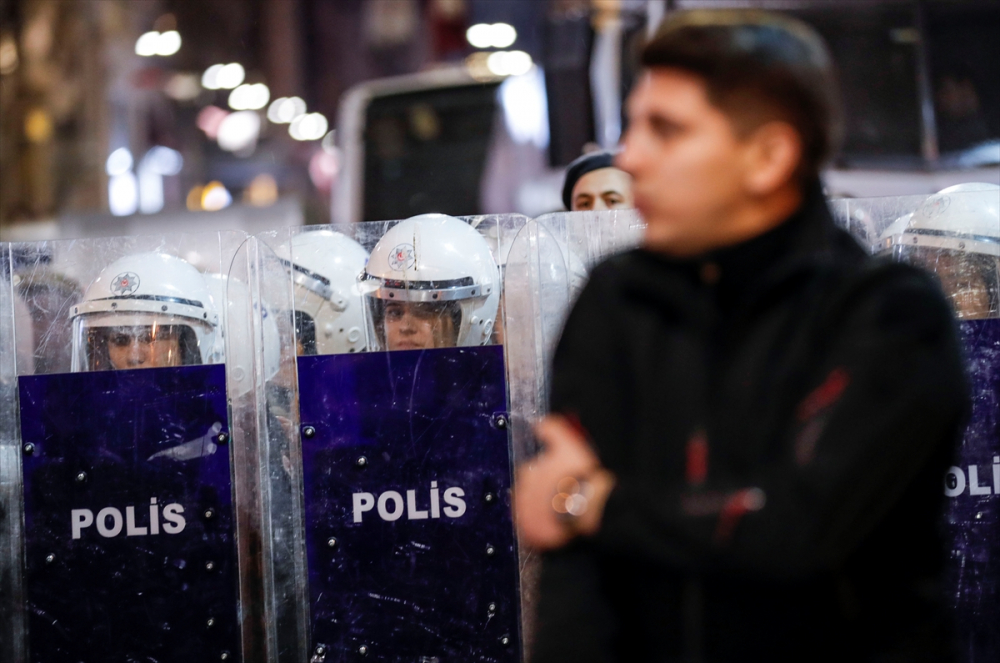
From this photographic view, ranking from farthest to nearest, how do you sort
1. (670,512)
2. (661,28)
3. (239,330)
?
(239,330) < (661,28) < (670,512)

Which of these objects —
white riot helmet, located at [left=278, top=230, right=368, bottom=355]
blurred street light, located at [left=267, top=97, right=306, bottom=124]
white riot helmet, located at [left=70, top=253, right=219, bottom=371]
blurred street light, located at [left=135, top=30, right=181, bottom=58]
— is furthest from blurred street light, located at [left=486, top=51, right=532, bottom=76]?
white riot helmet, located at [left=70, top=253, right=219, bottom=371]

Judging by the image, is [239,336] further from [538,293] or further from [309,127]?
[309,127]

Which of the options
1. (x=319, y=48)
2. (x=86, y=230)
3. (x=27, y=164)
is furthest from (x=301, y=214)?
(x=319, y=48)

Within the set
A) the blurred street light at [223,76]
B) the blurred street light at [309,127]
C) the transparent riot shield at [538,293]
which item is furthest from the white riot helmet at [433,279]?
the blurred street light at [309,127]

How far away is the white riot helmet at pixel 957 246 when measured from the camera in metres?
2.88

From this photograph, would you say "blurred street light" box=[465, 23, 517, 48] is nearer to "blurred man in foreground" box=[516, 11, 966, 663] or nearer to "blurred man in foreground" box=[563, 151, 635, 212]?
"blurred man in foreground" box=[563, 151, 635, 212]

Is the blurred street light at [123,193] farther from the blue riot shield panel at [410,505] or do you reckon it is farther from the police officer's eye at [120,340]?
the blue riot shield panel at [410,505]

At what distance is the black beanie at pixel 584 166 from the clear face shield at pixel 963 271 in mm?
1618

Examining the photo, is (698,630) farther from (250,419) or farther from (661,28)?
(250,419)

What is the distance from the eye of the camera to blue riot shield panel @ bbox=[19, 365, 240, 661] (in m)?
2.78

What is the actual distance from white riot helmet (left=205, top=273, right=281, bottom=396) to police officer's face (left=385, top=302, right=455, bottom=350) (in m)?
0.31

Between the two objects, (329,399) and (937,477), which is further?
(329,399)

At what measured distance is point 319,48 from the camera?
942 inches

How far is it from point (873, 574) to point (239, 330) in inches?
86.1
